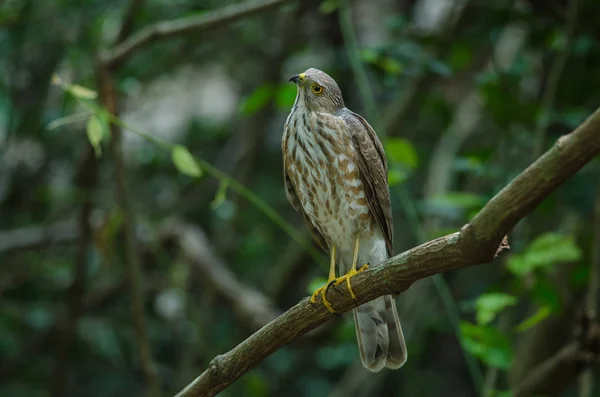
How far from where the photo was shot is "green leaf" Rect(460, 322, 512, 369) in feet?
10.2

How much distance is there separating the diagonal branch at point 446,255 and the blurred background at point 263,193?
3.22 ft

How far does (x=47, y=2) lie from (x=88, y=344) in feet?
7.73

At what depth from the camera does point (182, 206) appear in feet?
17.9

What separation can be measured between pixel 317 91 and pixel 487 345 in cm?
130

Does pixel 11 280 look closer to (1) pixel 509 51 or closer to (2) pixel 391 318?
(2) pixel 391 318

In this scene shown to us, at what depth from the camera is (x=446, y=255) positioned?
1819 millimetres

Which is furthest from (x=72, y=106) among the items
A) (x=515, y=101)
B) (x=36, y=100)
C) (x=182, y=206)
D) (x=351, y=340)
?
(x=515, y=101)

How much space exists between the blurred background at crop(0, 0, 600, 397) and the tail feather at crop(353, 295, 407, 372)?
36cm

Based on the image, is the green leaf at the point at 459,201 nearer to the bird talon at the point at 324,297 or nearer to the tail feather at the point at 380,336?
the tail feather at the point at 380,336

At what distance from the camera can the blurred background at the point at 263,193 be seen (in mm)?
3664

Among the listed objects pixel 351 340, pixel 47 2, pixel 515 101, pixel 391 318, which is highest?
pixel 47 2

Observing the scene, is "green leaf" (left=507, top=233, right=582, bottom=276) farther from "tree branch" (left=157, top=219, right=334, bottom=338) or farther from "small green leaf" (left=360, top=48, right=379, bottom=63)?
"tree branch" (left=157, top=219, right=334, bottom=338)

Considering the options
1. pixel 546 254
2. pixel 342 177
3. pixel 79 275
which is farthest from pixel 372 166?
pixel 79 275

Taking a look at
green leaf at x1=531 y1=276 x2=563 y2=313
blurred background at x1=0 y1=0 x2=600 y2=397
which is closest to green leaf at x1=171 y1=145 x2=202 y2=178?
blurred background at x1=0 y1=0 x2=600 y2=397
